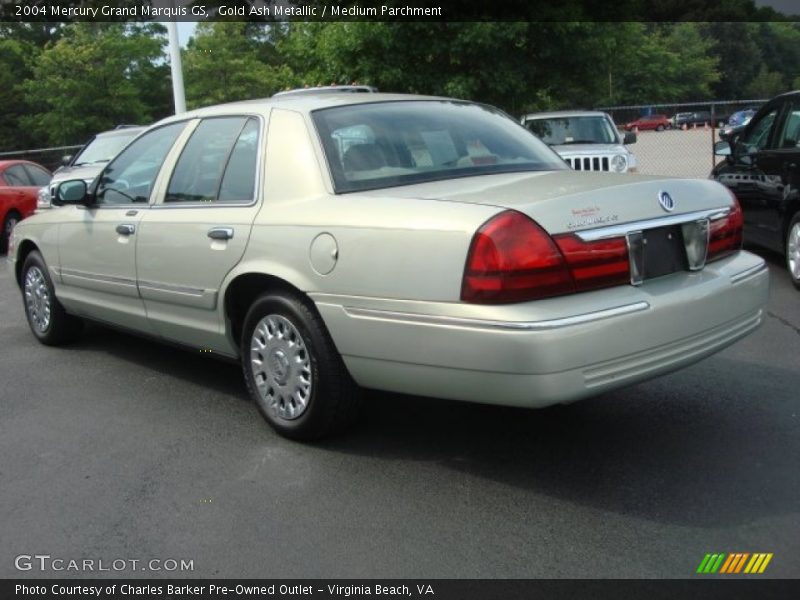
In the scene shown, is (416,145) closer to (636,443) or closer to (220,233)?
(220,233)

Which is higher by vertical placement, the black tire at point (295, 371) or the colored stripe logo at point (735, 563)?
the black tire at point (295, 371)

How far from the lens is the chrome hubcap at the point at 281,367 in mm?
4195

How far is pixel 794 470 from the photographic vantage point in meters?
3.78

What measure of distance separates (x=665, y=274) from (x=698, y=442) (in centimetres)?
89

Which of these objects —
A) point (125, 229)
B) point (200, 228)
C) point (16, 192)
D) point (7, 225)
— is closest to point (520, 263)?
point (200, 228)

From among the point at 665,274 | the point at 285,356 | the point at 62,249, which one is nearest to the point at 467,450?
the point at 285,356

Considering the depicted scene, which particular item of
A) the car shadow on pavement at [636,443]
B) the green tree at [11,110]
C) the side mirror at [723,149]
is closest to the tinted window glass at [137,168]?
the car shadow on pavement at [636,443]

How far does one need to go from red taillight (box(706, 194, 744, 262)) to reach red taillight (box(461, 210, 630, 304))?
2.79ft

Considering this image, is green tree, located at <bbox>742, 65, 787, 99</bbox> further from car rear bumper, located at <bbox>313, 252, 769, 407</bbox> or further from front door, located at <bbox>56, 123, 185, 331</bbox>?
car rear bumper, located at <bbox>313, 252, 769, 407</bbox>

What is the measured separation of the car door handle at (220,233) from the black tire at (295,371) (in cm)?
38

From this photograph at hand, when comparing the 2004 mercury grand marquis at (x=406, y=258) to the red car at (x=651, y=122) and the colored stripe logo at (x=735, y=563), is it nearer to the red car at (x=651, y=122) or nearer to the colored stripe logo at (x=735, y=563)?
the colored stripe logo at (x=735, y=563)

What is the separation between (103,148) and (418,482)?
1120 centimetres

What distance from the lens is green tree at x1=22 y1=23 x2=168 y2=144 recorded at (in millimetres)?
38062

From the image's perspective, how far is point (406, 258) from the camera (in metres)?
3.61
